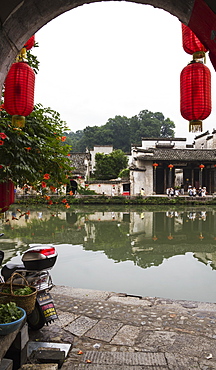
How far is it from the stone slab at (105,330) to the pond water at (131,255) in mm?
1496

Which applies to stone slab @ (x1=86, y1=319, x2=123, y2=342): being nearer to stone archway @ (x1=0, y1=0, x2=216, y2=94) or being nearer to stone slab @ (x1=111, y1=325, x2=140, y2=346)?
stone slab @ (x1=111, y1=325, x2=140, y2=346)

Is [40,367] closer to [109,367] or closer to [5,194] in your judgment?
[109,367]

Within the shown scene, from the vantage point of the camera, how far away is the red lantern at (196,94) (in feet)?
8.16

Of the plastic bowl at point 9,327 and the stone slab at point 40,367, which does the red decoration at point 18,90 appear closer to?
the plastic bowl at point 9,327

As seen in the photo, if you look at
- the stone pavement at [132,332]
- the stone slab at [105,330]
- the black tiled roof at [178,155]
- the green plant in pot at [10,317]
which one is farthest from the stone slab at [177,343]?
the black tiled roof at [178,155]

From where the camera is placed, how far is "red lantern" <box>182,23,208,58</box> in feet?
7.83

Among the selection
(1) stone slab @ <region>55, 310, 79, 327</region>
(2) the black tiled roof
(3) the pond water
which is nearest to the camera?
A: (1) stone slab @ <region>55, 310, 79, 327</region>

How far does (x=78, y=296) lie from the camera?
13.4ft

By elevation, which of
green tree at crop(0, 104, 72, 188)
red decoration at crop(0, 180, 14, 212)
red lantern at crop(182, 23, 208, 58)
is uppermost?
red lantern at crop(182, 23, 208, 58)

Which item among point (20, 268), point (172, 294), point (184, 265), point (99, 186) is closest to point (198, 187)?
point (99, 186)

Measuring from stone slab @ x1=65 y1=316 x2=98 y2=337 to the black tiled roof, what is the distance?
2483 centimetres

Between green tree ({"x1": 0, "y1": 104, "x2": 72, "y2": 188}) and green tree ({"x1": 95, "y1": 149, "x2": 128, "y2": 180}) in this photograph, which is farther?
→ green tree ({"x1": 95, "y1": 149, "x2": 128, "y2": 180})

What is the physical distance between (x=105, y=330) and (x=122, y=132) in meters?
51.8

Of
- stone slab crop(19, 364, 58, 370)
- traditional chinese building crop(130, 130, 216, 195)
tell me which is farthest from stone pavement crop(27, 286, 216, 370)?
traditional chinese building crop(130, 130, 216, 195)
